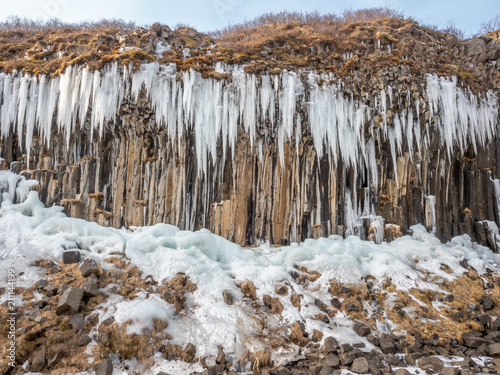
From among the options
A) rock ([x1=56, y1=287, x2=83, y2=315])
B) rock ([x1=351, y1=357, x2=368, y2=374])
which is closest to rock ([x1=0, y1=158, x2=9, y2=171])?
rock ([x1=56, y1=287, x2=83, y2=315])

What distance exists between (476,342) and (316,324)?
3043 millimetres

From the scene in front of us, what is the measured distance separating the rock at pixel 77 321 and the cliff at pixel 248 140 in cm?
444

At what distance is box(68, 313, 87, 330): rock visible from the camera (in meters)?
4.71

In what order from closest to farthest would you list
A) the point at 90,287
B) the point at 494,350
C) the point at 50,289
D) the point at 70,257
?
the point at 494,350 < the point at 50,289 < the point at 90,287 < the point at 70,257

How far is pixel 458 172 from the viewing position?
10695 mm

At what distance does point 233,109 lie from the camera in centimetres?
952

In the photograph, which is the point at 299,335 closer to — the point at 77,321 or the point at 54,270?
the point at 77,321

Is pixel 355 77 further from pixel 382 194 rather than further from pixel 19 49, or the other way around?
pixel 19 49

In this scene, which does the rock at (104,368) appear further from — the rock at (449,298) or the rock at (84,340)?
the rock at (449,298)

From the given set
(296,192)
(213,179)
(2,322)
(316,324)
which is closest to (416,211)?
(296,192)

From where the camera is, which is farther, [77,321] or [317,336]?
[317,336]

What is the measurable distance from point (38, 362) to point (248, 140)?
757 centimetres

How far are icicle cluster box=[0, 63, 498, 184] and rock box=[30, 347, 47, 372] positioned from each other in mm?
6308

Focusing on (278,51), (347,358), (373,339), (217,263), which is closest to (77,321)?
(217,263)
